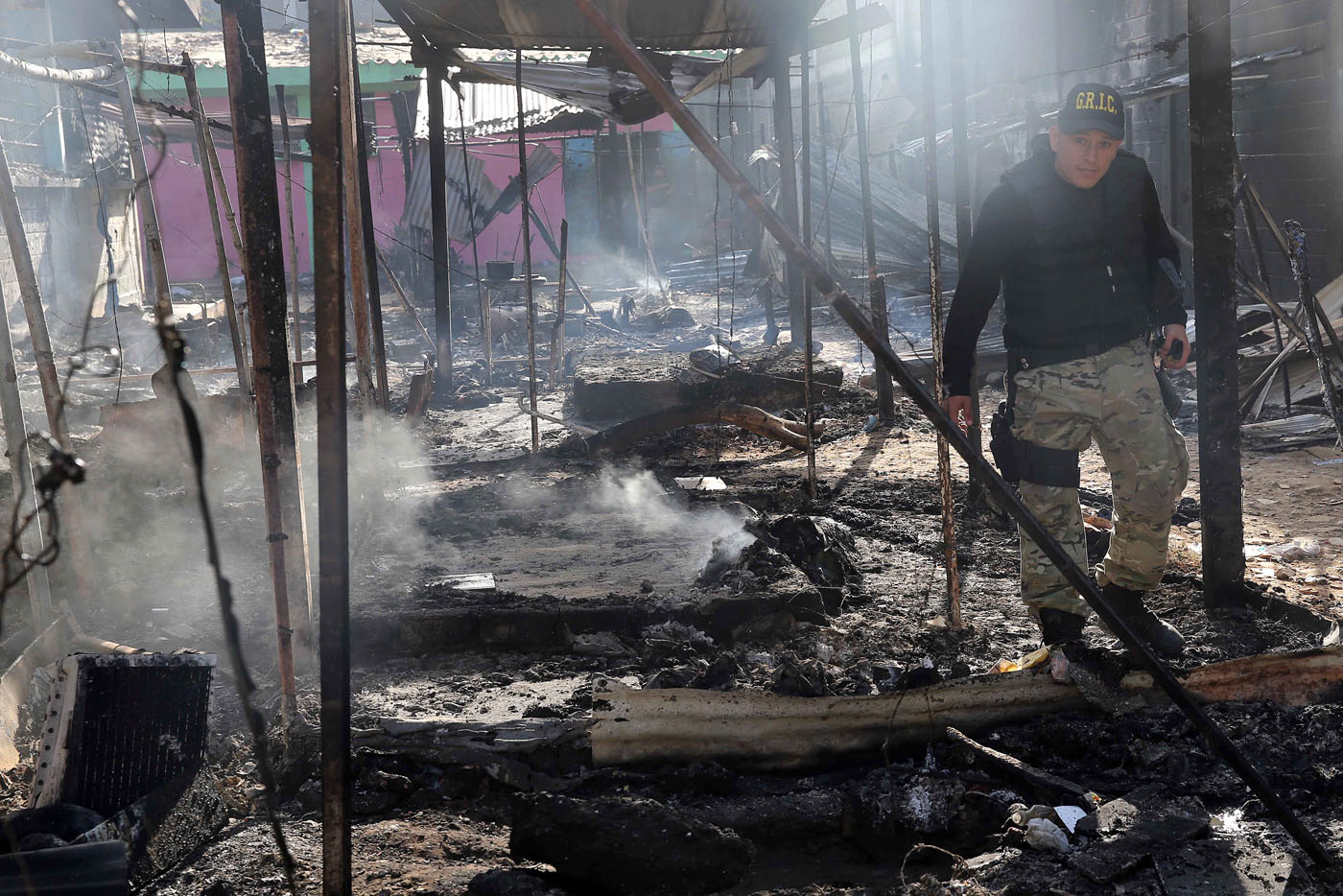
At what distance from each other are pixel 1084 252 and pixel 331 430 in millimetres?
2950

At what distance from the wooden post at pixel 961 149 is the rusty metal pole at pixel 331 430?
183cm

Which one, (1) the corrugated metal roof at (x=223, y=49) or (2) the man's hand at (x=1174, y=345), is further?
(1) the corrugated metal roof at (x=223, y=49)

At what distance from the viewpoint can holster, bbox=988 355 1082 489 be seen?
13.1 feet

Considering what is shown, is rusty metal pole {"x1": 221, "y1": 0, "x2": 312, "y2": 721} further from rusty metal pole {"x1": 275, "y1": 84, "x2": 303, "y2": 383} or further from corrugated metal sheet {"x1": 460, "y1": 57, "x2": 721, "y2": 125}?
corrugated metal sheet {"x1": 460, "y1": 57, "x2": 721, "y2": 125}

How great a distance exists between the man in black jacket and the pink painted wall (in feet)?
63.4

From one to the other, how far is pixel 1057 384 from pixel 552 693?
2.27 metres

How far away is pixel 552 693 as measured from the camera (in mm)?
4172

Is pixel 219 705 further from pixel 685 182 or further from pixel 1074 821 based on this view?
pixel 685 182

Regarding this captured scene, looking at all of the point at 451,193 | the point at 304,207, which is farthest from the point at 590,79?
the point at 304,207

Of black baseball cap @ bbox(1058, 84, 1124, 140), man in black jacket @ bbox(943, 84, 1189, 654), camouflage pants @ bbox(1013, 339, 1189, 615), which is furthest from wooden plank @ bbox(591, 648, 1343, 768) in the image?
black baseball cap @ bbox(1058, 84, 1124, 140)

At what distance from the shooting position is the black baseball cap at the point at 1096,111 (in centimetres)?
372

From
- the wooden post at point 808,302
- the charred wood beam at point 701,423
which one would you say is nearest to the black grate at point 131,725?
the wooden post at point 808,302

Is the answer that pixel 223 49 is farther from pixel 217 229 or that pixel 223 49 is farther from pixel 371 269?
pixel 217 229

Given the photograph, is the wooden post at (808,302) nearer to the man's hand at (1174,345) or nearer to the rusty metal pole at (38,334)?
the man's hand at (1174,345)
